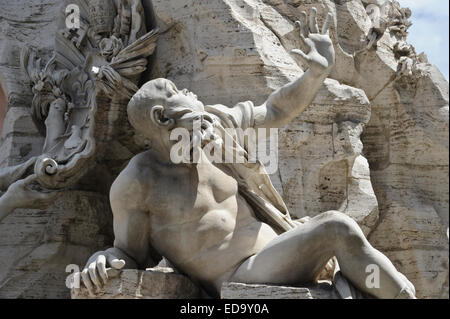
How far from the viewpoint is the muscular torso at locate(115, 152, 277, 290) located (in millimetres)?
4742

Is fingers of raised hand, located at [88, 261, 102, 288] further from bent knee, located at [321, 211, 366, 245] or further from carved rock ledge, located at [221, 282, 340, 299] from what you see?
bent knee, located at [321, 211, 366, 245]

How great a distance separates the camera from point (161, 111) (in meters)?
4.80

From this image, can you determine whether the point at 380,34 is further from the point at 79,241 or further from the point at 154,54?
the point at 79,241

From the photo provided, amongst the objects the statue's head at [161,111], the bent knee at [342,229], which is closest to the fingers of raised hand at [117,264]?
the statue's head at [161,111]

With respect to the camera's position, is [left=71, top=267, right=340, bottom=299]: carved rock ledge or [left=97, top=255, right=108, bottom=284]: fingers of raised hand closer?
[left=71, top=267, right=340, bottom=299]: carved rock ledge

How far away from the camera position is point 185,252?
15.6 feet

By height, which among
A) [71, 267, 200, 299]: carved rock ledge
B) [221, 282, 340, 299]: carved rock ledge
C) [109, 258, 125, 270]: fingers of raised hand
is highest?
[109, 258, 125, 270]: fingers of raised hand

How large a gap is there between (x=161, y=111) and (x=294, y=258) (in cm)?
115

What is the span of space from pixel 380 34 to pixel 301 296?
3.22 metres

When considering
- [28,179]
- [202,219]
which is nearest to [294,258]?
[202,219]

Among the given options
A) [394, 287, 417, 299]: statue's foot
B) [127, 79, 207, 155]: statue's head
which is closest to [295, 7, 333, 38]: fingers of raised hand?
[127, 79, 207, 155]: statue's head

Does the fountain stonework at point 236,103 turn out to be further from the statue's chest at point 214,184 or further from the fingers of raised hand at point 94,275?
the fingers of raised hand at point 94,275

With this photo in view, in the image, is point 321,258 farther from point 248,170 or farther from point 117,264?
point 117,264

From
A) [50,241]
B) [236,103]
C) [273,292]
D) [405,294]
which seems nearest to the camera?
[405,294]
